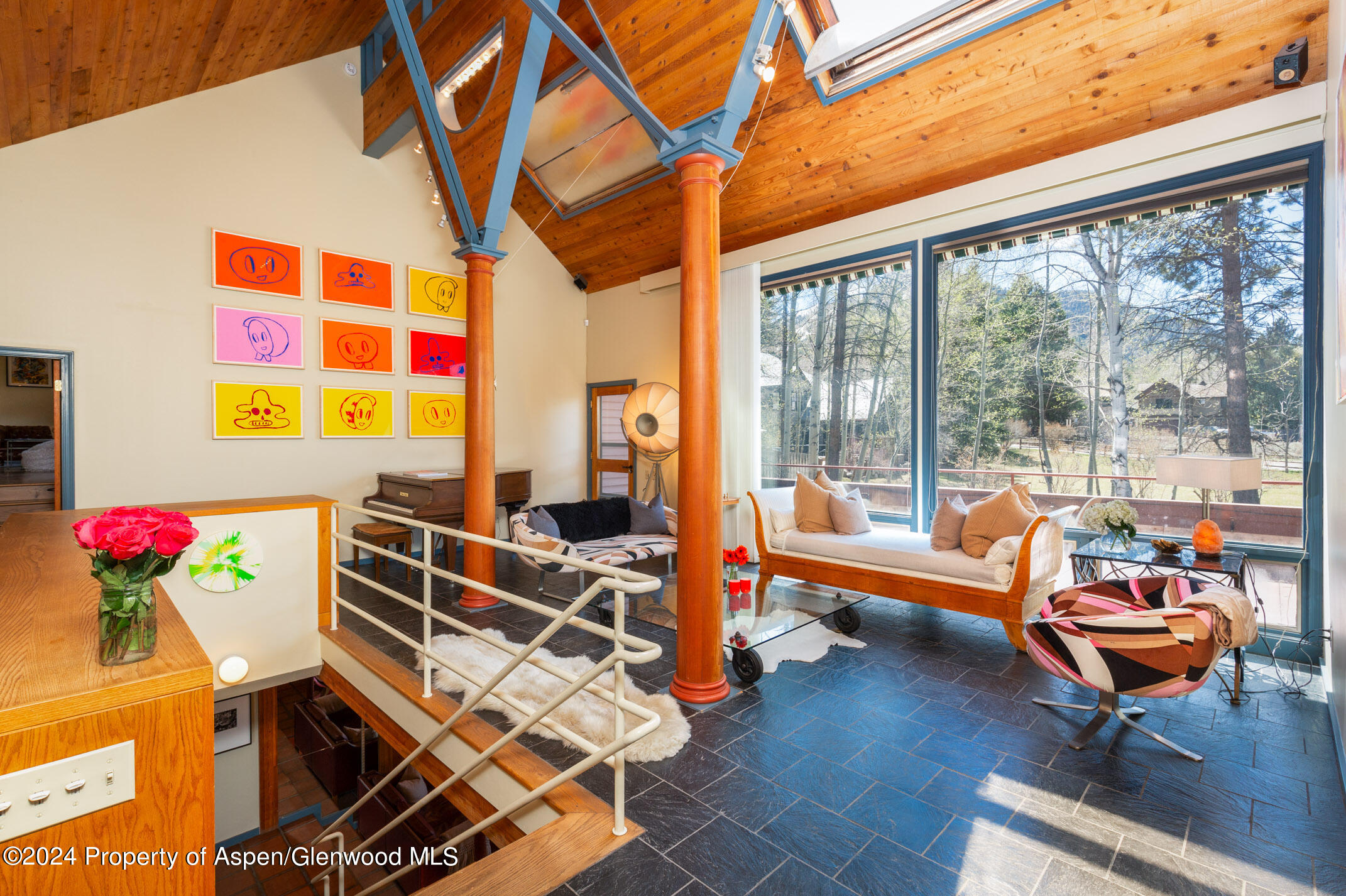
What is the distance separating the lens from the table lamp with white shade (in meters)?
3.23

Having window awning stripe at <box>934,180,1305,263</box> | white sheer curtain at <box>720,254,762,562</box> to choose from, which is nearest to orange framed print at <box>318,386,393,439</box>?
white sheer curtain at <box>720,254,762,562</box>

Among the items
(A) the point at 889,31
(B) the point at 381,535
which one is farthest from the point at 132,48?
(A) the point at 889,31

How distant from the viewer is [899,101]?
4.34 m

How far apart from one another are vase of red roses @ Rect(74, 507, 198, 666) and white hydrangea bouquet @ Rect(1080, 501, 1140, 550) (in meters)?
4.34

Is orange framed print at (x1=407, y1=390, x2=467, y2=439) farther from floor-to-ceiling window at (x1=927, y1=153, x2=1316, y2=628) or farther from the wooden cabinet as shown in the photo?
the wooden cabinet

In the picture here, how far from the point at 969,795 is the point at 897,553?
2079mm

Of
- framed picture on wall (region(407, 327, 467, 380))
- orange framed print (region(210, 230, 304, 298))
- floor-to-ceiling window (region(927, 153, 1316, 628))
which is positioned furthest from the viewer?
framed picture on wall (region(407, 327, 467, 380))

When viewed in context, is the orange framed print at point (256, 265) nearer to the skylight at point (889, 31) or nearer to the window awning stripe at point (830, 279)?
the window awning stripe at point (830, 279)

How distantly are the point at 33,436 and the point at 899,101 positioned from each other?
685 centimetres

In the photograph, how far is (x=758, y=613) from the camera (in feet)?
12.8

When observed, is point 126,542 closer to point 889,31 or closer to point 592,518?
point 592,518

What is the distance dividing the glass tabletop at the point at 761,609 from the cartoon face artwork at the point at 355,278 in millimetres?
4047

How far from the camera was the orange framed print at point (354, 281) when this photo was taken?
5.89m

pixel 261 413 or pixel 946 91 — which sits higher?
pixel 946 91
